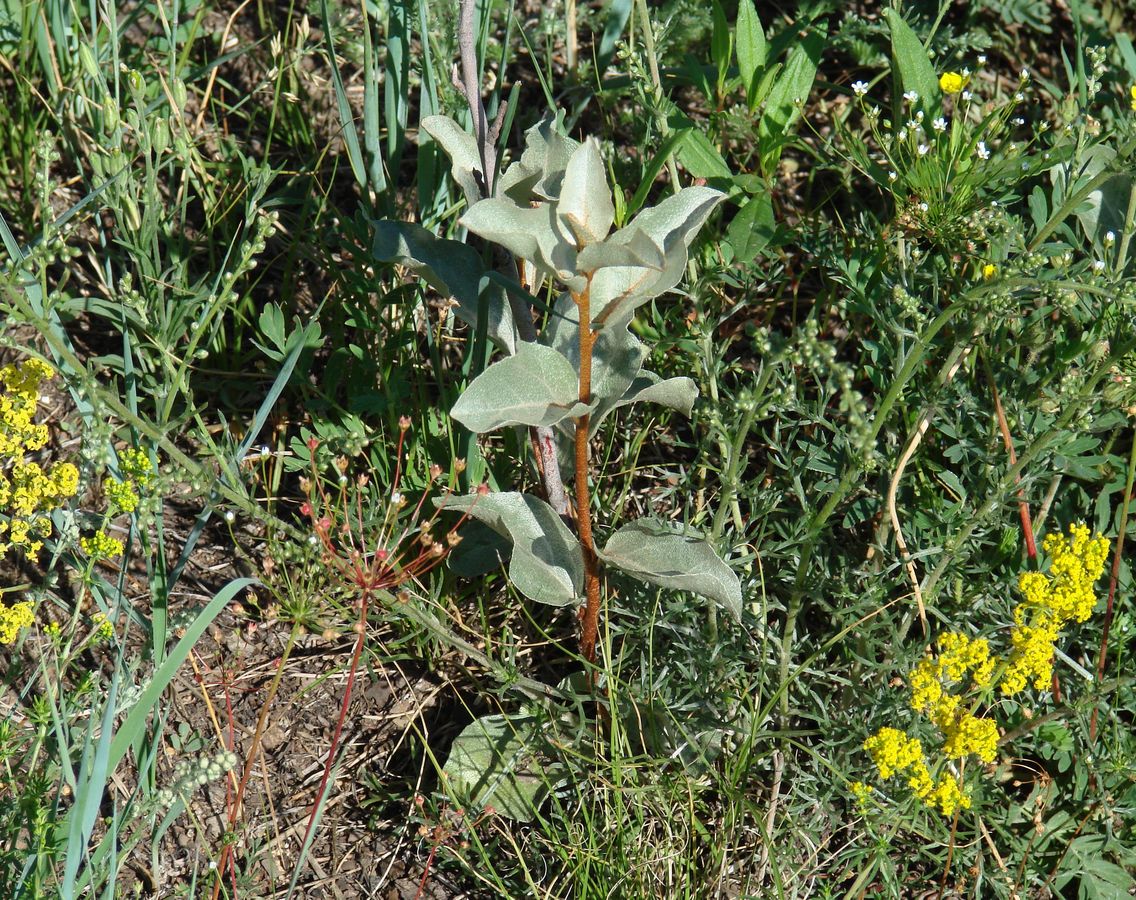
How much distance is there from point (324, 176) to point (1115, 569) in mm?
2157

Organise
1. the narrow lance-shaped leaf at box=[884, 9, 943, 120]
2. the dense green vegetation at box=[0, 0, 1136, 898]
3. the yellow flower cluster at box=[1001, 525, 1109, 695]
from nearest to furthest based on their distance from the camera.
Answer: the yellow flower cluster at box=[1001, 525, 1109, 695]
the dense green vegetation at box=[0, 0, 1136, 898]
the narrow lance-shaped leaf at box=[884, 9, 943, 120]

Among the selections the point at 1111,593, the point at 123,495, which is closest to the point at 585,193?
the point at 123,495

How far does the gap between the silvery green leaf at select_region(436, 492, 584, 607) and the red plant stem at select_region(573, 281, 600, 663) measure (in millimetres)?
28

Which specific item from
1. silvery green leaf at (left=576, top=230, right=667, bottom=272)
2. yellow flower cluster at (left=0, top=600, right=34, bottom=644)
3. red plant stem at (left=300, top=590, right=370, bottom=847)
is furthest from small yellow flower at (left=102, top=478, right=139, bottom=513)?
silvery green leaf at (left=576, top=230, right=667, bottom=272)

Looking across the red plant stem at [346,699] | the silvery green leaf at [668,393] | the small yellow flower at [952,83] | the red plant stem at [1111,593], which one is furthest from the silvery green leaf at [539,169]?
the red plant stem at [1111,593]

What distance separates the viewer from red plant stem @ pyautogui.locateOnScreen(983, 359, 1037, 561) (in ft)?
7.09

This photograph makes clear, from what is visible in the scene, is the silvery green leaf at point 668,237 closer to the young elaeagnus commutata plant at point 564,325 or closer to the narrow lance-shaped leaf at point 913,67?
the young elaeagnus commutata plant at point 564,325

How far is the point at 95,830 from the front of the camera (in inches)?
87.2

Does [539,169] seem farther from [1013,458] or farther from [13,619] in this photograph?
[13,619]

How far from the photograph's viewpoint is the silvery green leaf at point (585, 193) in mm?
1724

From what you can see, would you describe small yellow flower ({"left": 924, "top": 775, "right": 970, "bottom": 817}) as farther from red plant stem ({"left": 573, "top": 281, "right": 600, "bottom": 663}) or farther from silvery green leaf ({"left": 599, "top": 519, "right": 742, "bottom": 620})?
red plant stem ({"left": 573, "top": 281, "right": 600, "bottom": 663})

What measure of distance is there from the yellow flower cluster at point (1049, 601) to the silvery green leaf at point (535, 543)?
0.78m

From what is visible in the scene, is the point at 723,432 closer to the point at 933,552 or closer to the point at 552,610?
the point at 933,552

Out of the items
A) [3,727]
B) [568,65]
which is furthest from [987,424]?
[3,727]
